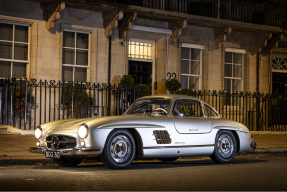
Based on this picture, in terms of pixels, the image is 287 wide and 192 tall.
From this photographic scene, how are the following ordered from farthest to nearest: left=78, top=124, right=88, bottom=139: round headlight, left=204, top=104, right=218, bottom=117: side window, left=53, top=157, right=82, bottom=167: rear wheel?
left=204, top=104, right=218, bottom=117: side window
left=53, top=157, right=82, bottom=167: rear wheel
left=78, top=124, right=88, bottom=139: round headlight

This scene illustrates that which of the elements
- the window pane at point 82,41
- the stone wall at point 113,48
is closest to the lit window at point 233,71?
the stone wall at point 113,48

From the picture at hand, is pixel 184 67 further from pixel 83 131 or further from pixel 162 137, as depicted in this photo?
pixel 83 131

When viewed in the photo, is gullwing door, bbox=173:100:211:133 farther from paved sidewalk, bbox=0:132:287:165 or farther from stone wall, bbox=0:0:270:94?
stone wall, bbox=0:0:270:94

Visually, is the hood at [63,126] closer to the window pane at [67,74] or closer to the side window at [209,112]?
the side window at [209,112]

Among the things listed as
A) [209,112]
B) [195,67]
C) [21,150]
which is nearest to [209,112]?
[209,112]

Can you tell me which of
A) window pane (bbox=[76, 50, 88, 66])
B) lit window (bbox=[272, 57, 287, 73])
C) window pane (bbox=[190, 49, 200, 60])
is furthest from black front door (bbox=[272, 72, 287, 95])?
window pane (bbox=[76, 50, 88, 66])

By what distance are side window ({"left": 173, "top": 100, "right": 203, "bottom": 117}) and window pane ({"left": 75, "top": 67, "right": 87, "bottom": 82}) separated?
7.82 meters

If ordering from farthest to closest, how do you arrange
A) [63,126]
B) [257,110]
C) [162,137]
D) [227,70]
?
[227,70] < [257,110] < [162,137] < [63,126]

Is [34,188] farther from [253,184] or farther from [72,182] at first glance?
[253,184]

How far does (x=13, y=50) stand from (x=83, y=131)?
9.22 meters

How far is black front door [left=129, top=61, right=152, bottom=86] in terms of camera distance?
19.0m

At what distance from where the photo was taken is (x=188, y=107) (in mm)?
10531

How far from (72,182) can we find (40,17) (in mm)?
10897

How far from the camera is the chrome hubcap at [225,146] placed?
992 cm
